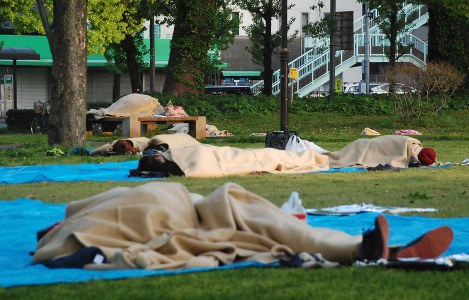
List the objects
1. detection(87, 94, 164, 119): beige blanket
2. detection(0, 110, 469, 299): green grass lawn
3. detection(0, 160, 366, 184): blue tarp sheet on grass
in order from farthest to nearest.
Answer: detection(87, 94, 164, 119): beige blanket
detection(0, 160, 366, 184): blue tarp sheet on grass
detection(0, 110, 469, 299): green grass lawn

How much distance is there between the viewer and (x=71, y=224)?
7.48 m

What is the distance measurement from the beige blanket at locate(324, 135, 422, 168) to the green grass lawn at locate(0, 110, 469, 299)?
73cm

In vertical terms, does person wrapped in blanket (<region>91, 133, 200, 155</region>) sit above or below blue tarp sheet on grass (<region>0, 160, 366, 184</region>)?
above

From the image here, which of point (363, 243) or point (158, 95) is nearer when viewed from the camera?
point (363, 243)

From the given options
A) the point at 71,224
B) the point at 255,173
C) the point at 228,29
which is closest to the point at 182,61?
the point at 228,29

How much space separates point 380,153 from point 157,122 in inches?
479

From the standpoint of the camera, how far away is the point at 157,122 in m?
28.8

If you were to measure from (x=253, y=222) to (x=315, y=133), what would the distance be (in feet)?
75.9

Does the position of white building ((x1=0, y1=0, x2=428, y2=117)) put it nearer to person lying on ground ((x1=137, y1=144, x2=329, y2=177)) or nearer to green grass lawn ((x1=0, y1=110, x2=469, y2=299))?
green grass lawn ((x1=0, y1=110, x2=469, y2=299))

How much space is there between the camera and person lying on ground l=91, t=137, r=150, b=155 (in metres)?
19.8

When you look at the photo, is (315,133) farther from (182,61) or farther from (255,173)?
(255,173)

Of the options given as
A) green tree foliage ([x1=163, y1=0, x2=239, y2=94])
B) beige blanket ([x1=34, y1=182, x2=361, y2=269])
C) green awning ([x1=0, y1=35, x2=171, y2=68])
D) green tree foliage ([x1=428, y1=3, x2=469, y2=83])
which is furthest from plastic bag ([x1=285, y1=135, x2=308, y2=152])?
green awning ([x1=0, y1=35, x2=171, y2=68])

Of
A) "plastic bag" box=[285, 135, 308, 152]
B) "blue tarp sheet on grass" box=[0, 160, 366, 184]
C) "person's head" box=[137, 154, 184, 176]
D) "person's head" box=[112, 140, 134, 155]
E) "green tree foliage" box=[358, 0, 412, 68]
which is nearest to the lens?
"person's head" box=[137, 154, 184, 176]

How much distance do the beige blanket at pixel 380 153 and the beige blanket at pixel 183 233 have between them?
9.78m
